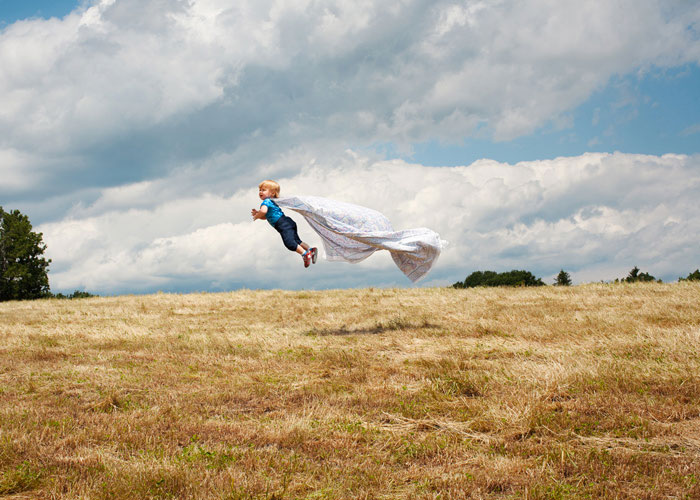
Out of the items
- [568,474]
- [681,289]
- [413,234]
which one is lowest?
[568,474]

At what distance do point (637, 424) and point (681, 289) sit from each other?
17.4 m

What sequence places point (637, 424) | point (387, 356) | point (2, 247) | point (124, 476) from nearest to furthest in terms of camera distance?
point (124, 476) < point (637, 424) < point (387, 356) < point (2, 247)

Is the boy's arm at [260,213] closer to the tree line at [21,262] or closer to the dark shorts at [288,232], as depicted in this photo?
the dark shorts at [288,232]

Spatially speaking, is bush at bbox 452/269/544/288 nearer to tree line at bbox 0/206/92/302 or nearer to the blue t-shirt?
the blue t-shirt

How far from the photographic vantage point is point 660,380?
8.83 metres

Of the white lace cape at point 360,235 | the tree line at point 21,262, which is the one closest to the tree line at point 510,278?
the white lace cape at point 360,235

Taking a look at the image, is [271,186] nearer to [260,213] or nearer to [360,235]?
[260,213]

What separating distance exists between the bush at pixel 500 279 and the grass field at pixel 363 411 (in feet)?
67.3

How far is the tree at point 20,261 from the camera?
1634 inches

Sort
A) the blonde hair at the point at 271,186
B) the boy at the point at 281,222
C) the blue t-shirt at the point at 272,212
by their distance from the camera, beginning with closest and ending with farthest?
the boy at the point at 281,222 < the blue t-shirt at the point at 272,212 < the blonde hair at the point at 271,186

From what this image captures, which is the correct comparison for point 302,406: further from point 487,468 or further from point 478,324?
point 478,324

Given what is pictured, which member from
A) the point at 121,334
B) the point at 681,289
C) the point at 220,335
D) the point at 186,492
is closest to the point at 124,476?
the point at 186,492

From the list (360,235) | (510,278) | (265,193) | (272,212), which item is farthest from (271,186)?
(510,278)

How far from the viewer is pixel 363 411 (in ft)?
25.8
